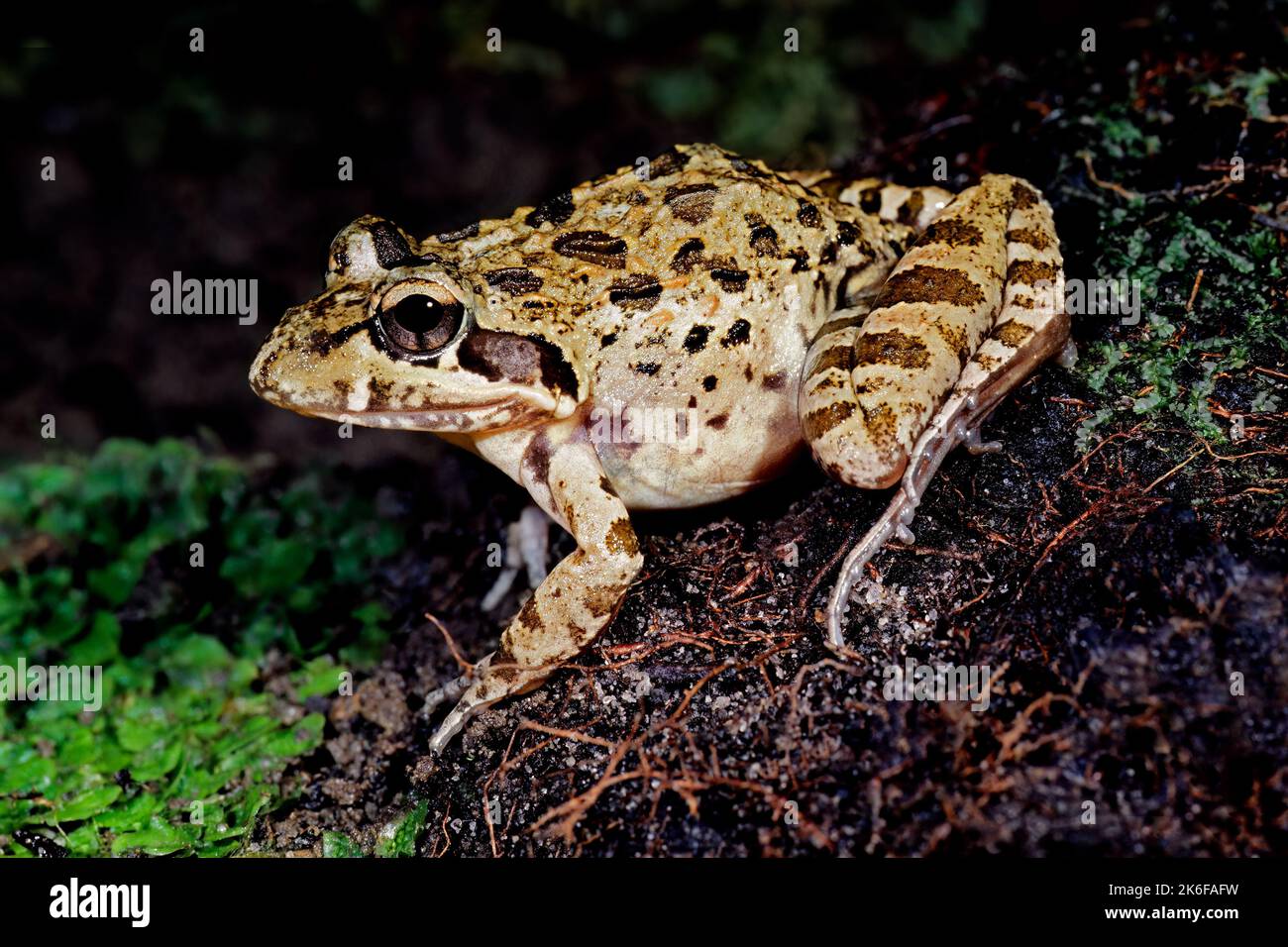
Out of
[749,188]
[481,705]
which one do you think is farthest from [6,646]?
[749,188]

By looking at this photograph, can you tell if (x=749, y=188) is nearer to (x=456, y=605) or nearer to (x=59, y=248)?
(x=456, y=605)

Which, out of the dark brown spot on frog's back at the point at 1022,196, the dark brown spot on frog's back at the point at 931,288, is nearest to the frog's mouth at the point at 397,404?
the dark brown spot on frog's back at the point at 931,288

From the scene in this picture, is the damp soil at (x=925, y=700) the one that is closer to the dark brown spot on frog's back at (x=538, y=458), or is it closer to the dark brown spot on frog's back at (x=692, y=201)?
the dark brown spot on frog's back at (x=538, y=458)

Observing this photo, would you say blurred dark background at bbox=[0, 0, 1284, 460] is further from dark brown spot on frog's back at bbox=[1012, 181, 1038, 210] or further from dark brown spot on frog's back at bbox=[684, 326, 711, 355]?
dark brown spot on frog's back at bbox=[684, 326, 711, 355]

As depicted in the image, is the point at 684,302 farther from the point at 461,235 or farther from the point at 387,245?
the point at 387,245

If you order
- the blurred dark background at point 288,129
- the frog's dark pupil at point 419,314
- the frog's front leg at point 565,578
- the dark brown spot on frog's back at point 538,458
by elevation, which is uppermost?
the blurred dark background at point 288,129

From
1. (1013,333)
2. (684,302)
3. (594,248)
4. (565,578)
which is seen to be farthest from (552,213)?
(1013,333)
